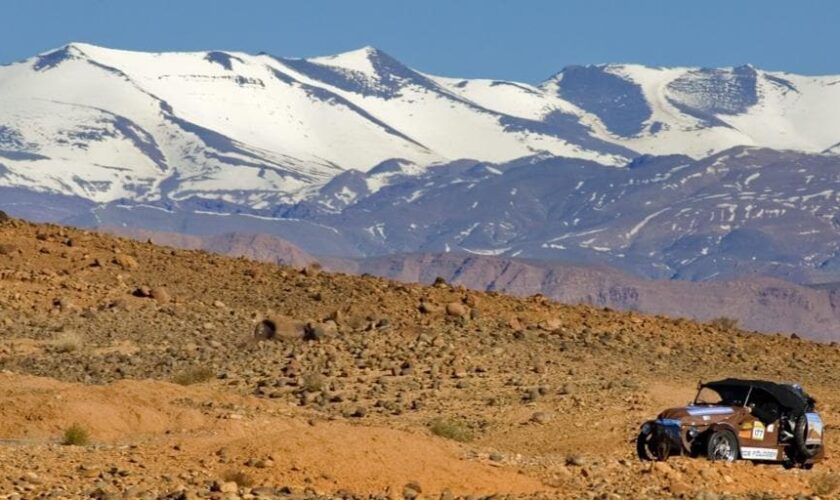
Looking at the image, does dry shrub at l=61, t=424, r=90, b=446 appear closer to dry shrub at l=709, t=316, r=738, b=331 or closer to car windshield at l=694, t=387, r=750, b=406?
car windshield at l=694, t=387, r=750, b=406

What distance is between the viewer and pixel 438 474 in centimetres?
1853

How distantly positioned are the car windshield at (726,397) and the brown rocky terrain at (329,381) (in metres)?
1.06

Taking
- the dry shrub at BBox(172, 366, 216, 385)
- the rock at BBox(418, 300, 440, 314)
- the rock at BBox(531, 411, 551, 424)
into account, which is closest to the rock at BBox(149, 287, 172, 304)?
the rock at BBox(418, 300, 440, 314)

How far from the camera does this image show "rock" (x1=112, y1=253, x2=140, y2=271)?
122 feet

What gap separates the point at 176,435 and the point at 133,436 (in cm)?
43

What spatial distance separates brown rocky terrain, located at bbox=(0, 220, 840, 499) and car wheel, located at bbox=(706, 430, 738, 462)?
20.5 inches

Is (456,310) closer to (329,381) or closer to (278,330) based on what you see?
(278,330)

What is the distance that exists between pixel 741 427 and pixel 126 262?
17.5 metres

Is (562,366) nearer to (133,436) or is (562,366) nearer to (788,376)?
(788,376)

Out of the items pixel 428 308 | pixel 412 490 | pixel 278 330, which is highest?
pixel 428 308

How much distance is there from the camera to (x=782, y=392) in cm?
2273

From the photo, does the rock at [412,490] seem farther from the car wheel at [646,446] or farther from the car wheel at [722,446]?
the car wheel at [722,446]

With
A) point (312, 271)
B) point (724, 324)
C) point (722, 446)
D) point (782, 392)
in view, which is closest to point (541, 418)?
point (782, 392)

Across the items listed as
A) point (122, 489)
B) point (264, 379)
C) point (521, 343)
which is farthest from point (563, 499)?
point (521, 343)
